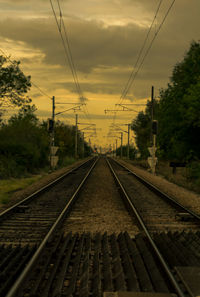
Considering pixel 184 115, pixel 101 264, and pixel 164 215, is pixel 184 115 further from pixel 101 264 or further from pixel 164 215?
pixel 101 264

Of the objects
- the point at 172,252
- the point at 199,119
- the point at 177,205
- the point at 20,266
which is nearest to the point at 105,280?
the point at 20,266

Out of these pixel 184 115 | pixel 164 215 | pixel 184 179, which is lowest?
pixel 184 179

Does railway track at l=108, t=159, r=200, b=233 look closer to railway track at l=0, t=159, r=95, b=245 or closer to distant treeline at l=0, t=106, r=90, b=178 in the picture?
railway track at l=0, t=159, r=95, b=245

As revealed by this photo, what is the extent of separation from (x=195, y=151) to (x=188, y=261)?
84.9ft

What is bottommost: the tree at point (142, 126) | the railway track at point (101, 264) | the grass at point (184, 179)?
the grass at point (184, 179)

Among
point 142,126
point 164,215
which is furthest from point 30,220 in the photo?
point 142,126

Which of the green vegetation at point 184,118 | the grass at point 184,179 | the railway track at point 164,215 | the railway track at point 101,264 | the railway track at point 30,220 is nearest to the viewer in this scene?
the railway track at point 101,264

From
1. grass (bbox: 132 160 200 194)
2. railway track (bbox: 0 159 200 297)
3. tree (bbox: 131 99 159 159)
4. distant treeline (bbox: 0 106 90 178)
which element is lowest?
grass (bbox: 132 160 200 194)

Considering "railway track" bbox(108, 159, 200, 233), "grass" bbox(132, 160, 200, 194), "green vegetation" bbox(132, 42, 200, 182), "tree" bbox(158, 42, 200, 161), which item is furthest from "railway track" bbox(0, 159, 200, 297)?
"tree" bbox(158, 42, 200, 161)

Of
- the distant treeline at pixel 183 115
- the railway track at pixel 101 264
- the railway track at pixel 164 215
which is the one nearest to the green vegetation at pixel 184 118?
the distant treeline at pixel 183 115

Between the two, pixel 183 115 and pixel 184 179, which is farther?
pixel 183 115

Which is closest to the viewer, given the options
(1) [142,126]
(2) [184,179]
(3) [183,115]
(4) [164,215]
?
(4) [164,215]

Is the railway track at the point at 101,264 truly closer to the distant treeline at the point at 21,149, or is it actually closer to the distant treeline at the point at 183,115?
the distant treeline at the point at 21,149

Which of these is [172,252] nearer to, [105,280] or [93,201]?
[105,280]
